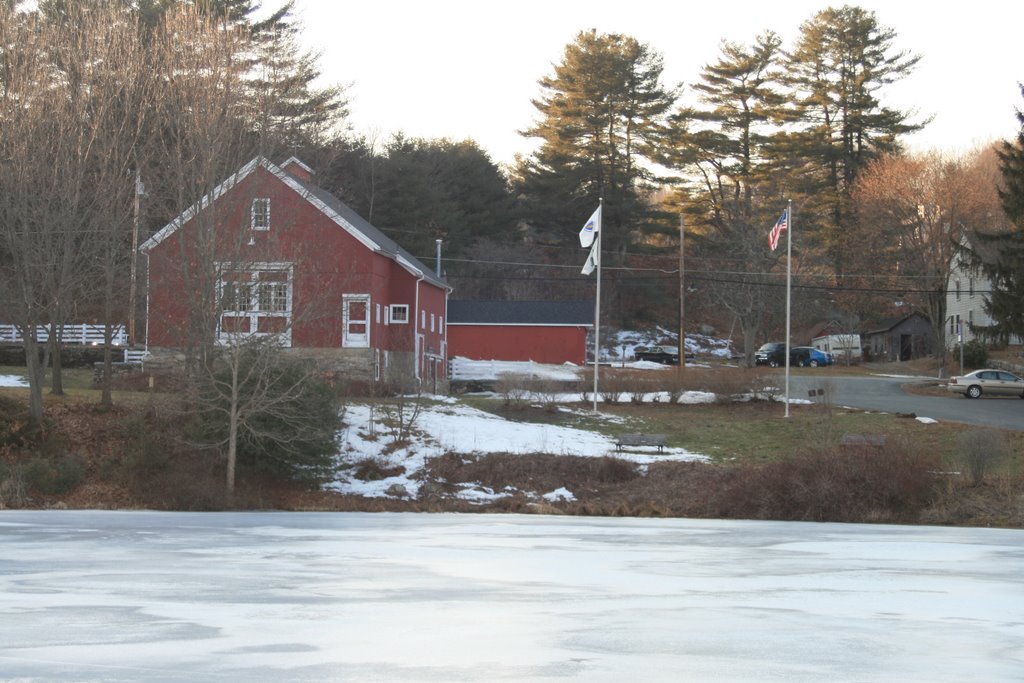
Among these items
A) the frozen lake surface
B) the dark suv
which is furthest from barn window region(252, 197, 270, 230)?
the dark suv

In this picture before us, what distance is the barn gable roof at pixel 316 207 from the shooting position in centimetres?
3066

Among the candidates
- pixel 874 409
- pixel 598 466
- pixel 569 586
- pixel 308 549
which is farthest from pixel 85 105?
pixel 874 409

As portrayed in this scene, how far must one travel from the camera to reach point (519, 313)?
65.4 m

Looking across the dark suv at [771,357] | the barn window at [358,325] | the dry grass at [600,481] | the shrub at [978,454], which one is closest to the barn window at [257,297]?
the dry grass at [600,481]

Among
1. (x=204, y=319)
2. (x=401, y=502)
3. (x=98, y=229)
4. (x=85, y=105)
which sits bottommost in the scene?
(x=401, y=502)

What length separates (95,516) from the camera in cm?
2138

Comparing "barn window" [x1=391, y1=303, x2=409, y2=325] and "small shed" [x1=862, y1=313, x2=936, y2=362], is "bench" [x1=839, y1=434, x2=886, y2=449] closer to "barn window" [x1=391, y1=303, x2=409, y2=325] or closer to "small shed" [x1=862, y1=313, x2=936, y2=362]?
"barn window" [x1=391, y1=303, x2=409, y2=325]

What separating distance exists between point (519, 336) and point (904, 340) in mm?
33962

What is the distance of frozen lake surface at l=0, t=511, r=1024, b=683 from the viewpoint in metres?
8.53

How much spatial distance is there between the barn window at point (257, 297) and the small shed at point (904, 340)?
196ft

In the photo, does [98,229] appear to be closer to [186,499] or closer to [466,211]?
[186,499]

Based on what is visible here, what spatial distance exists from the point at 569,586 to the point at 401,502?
14721 millimetres

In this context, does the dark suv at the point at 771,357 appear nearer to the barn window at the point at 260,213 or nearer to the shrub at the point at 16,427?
the barn window at the point at 260,213

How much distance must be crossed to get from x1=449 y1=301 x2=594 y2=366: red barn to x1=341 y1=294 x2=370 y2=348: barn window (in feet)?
67.7
